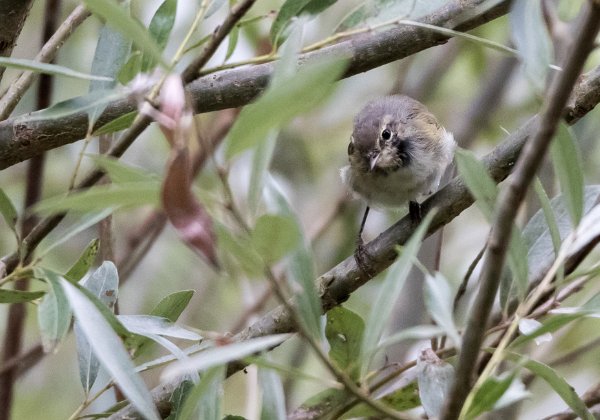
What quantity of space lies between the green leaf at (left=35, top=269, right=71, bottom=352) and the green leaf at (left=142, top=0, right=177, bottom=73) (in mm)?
348

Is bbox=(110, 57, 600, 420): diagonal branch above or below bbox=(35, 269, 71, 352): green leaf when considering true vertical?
below

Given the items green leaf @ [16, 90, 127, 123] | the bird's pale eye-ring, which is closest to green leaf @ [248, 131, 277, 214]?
green leaf @ [16, 90, 127, 123]

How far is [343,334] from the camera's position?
1.25 meters

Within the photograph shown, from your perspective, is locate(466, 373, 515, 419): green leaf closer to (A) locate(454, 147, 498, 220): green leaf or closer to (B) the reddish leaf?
(A) locate(454, 147, 498, 220): green leaf

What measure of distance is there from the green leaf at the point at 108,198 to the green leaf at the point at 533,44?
16.4 inches

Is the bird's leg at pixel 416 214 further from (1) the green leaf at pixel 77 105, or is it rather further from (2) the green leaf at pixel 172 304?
(1) the green leaf at pixel 77 105

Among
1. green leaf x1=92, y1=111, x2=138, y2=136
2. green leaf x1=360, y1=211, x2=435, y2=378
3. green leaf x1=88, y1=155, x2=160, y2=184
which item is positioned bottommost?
green leaf x1=360, y1=211, x2=435, y2=378

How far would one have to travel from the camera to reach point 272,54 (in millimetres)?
1271

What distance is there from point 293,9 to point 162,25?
188 mm

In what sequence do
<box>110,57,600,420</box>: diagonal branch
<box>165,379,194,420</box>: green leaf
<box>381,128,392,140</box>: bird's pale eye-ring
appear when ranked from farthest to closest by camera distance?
<box>381,128,392,140</box>: bird's pale eye-ring < <box>110,57,600,420</box>: diagonal branch < <box>165,379,194,420</box>: green leaf

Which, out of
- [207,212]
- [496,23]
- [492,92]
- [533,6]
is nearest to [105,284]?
[207,212]

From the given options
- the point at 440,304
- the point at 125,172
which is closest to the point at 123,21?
the point at 125,172

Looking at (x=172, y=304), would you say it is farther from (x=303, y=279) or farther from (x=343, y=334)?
(x=303, y=279)

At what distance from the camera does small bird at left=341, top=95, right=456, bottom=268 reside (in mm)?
2361
